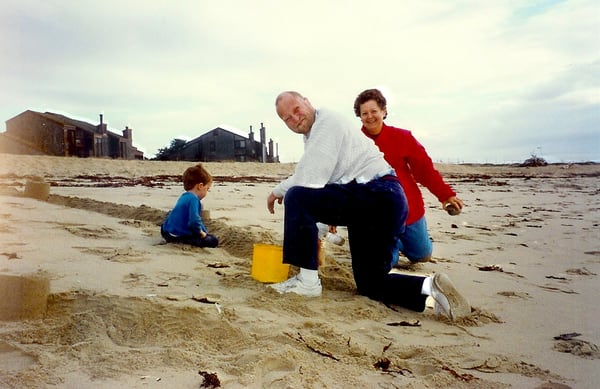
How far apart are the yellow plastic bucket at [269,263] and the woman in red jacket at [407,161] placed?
1.12m

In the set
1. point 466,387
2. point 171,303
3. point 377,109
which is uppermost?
point 377,109

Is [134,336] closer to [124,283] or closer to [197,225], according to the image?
[124,283]

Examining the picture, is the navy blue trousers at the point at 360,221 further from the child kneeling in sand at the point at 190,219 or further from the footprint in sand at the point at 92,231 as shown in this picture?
the footprint in sand at the point at 92,231

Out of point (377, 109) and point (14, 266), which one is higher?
point (377, 109)

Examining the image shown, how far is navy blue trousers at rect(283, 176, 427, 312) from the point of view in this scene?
292 centimetres

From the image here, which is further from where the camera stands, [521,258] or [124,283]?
[521,258]

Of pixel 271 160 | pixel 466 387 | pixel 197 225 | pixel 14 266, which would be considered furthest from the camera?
pixel 271 160

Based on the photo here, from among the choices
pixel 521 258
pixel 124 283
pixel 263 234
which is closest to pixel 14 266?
pixel 124 283

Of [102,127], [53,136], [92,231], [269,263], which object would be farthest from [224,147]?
[269,263]

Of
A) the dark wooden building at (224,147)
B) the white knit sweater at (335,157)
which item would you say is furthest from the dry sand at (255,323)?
the dark wooden building at (224,147)

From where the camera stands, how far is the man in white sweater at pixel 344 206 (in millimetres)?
2908

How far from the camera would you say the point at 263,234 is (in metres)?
4.71

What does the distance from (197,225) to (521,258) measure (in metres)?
2.81

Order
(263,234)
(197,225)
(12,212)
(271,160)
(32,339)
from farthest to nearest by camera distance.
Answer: (271,160) → (12,212) → (263,234) → (197,225) → (32,339)
